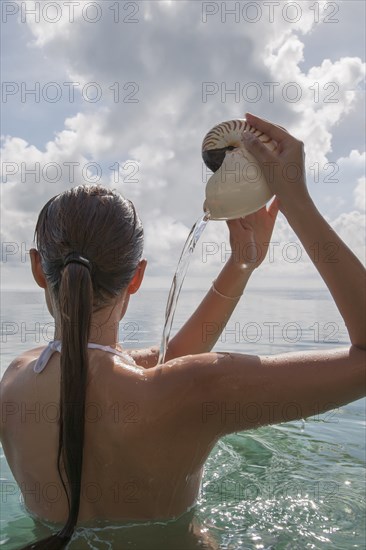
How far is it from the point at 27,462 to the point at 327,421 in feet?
12.7

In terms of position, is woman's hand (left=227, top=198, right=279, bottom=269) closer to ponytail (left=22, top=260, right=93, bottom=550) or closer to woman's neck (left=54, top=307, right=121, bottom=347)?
woman's neck (left=54, top=307, right=121, bottom=347)

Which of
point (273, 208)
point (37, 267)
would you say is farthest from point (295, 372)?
point (273, 208)

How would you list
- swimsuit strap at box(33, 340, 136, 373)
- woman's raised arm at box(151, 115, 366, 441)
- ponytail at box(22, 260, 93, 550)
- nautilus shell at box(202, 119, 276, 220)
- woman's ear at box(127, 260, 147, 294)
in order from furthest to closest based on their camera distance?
nautilus shell at box(202, 119, 276, 220) → woman's ear at box(127, 260, 147, 294) → swimsuit strap at box(33, 340, 136, 373) → ponytail at box(22, 260, 93, 550) → woman's raised arm at box(151, 115, 366, 441)

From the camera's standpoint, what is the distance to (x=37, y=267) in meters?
2.29

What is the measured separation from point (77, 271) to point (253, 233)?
1.21m

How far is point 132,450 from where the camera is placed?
2053 mm

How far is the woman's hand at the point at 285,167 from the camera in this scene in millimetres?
2006

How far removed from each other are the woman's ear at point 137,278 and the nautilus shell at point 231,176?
1.65 ft

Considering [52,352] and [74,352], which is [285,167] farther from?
[52,352]

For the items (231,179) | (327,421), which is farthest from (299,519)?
(327,421)

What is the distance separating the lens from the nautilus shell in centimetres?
242

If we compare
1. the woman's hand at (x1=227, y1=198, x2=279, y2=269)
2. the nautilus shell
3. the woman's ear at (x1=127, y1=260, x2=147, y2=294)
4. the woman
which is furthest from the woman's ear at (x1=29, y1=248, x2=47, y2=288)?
the woman's hand at (x1=227, y1=198, x2=279, y2=269)

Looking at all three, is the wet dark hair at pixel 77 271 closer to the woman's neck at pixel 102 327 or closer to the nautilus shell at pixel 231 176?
the woman's neck at pixel 102 327

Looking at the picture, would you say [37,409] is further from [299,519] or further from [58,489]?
[299,519]
